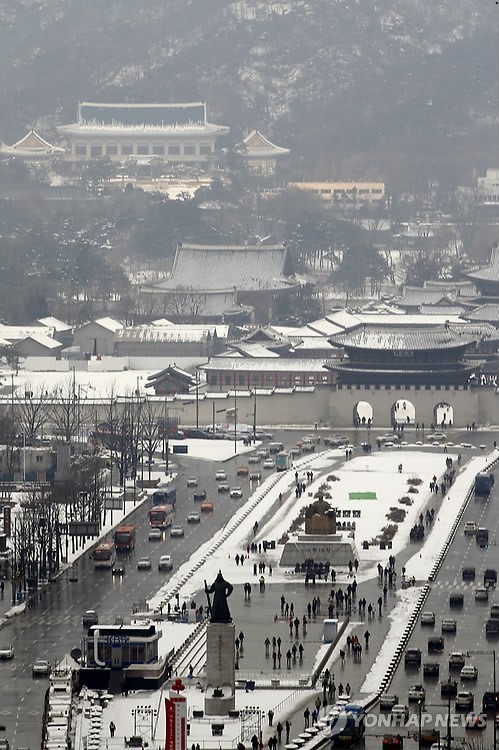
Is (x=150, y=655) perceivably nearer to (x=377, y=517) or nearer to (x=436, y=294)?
(x=377, y=517)

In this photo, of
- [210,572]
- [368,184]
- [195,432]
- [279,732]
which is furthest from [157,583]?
[368,184]

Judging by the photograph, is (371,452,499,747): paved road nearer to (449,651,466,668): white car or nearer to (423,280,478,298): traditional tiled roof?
(449,651,466,668): white car

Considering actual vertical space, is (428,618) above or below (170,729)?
below

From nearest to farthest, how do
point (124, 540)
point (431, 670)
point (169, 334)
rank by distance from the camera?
point (431, 670) → point (124, 540) → point (169, 334)

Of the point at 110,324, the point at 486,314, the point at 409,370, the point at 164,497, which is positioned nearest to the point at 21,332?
the point at 110,324

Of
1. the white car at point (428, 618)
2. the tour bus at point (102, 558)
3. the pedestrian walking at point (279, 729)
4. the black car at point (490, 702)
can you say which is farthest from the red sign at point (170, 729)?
the tour bus at point (102, 558)

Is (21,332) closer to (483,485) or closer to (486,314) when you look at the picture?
(486,314)

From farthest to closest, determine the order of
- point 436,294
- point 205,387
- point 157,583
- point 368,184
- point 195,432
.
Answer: point 368,184
point 436,294
point 205,387
point 195,432
point 157,583
